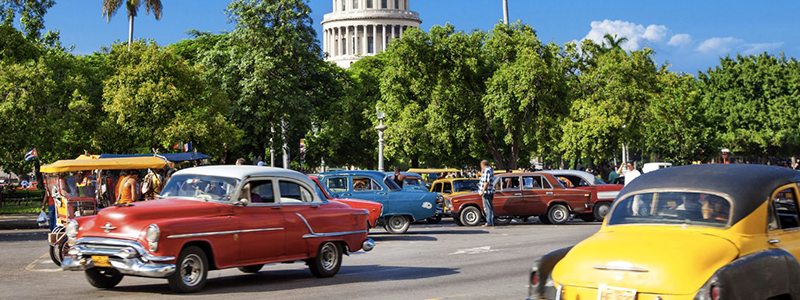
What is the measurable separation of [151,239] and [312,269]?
3.19 meters

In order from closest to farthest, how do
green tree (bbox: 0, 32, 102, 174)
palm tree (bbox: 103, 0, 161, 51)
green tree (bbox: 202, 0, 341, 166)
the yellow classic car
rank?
the yellow classic car → green tree (bbox: 0, 32, 102, 174) → green tree (bbox: 202, 0, 341, 166) → palm tree (bbox: 103, 0, 161, 51)

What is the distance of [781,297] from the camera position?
25.4 feet

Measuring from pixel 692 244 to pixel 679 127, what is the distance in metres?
64.0

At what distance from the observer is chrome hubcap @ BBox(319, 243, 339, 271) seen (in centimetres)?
1390

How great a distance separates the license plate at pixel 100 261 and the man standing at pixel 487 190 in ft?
48.9

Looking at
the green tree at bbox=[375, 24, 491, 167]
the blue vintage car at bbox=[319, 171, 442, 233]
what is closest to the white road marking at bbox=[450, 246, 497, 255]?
the blue vintage car at bbox=[319, 171, 442, 233]

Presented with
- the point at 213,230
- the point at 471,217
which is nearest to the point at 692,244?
the point at 213,230

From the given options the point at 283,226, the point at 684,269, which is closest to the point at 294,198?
the point at 283,226

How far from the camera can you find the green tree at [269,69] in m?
40.9

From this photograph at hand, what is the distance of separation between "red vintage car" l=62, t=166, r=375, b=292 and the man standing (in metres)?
11.4

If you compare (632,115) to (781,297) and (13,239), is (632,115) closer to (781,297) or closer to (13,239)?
(13,239)

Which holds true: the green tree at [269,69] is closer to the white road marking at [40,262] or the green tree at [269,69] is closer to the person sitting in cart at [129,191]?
the person sitting in cart at [129,191]

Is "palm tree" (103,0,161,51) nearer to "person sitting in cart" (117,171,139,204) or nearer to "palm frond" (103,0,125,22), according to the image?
"palm frond" (103,0,125,22)

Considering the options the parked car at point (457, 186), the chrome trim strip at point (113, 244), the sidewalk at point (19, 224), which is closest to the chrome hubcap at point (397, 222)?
the parked car at point (457, 186)
